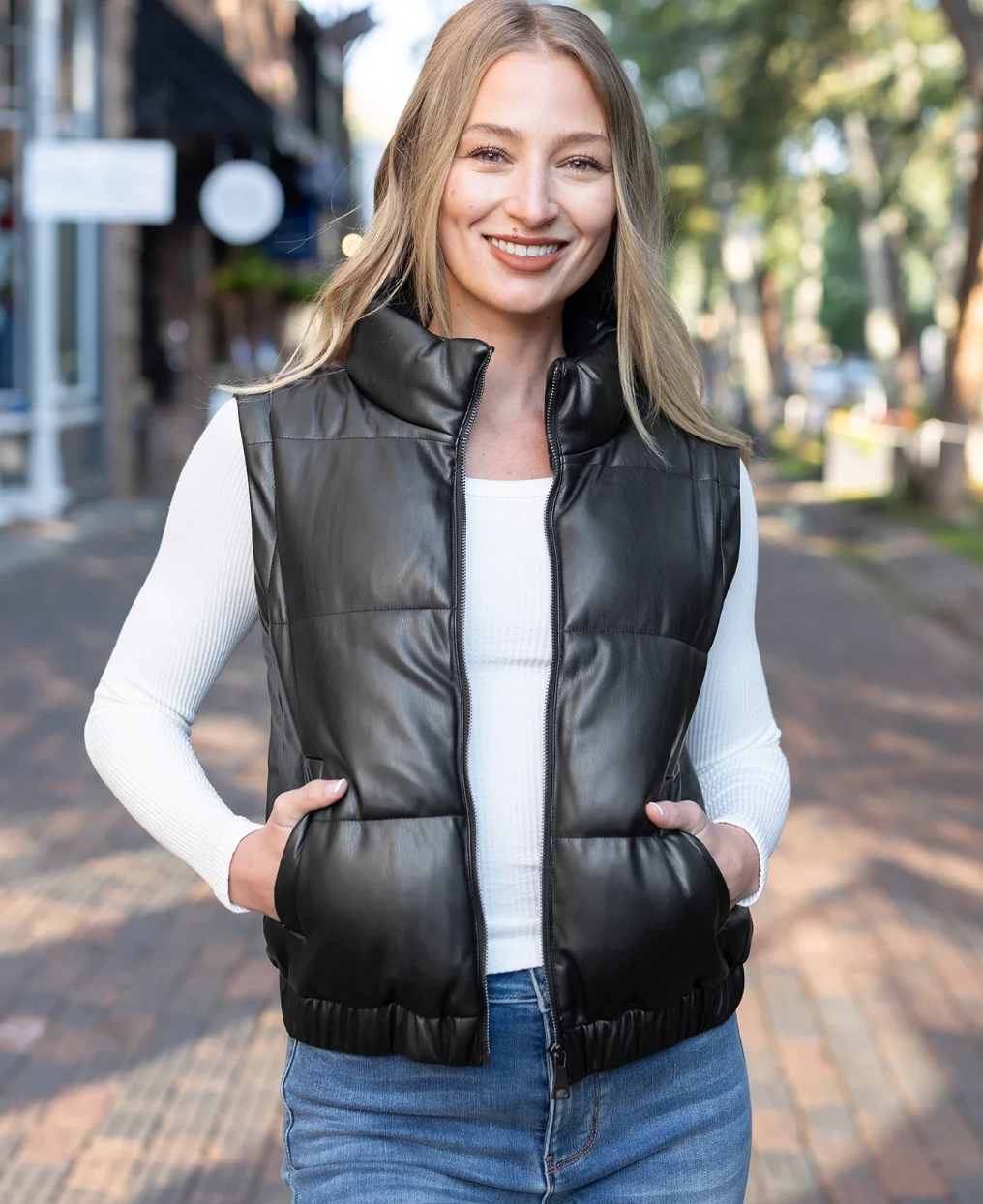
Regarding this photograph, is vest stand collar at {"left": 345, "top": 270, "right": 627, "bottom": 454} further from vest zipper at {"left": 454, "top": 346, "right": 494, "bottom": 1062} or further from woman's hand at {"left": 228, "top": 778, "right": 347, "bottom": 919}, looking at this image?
woman's hand at {"left": 228, "top": 778, "right": 347, "bottom": 919}

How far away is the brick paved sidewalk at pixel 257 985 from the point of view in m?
3.71

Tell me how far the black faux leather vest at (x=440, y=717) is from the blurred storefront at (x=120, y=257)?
1104 centimetres

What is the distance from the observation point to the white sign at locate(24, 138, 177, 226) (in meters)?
13.3

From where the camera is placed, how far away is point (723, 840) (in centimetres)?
187

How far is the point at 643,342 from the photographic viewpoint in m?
2.07

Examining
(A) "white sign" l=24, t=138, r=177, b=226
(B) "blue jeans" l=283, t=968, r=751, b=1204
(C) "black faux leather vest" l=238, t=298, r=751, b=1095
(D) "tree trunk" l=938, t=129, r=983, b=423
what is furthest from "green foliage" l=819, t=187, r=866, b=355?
(B) "blue jeans" l=283, t=968, r=751, b=1204

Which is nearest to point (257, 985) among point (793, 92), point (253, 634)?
point (253, 634)

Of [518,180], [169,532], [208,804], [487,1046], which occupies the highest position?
[518,180]

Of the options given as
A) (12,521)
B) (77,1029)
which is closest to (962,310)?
(12,521)

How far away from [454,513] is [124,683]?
1.37 ft

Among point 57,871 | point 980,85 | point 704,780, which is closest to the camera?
point 704,780

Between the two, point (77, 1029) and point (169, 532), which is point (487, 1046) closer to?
point (169, 532)

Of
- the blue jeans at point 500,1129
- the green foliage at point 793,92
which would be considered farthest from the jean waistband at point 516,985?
the green foliage at point 793,92

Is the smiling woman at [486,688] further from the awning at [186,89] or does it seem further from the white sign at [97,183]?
the awning at [186,89]
